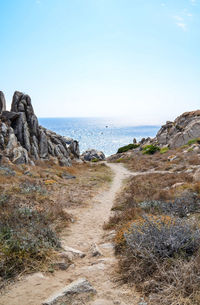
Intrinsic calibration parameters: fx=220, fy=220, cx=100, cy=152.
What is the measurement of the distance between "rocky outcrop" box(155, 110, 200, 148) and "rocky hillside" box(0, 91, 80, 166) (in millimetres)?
24750

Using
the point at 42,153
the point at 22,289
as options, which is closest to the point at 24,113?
the point at 42,153

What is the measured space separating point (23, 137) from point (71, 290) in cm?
2578

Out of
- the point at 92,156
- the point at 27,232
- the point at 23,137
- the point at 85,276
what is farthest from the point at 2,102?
the point at 92,156

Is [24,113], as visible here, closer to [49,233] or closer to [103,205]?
[103,205]

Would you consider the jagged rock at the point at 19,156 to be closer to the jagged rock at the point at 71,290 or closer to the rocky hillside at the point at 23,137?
the rocky hillside at the point at 23,137

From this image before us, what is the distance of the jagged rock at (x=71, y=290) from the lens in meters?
4.12

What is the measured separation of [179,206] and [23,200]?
7340 mm

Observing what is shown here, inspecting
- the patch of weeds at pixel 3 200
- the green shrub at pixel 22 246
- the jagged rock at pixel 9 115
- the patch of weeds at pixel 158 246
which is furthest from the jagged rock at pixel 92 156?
the patch of weeds at pixel 158 246

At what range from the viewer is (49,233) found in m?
6.81

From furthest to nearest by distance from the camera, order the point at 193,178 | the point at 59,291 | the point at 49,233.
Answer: the point at 193,178
the point at 49,233
the point at 59,291

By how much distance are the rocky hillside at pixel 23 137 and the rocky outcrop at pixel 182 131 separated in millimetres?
24750

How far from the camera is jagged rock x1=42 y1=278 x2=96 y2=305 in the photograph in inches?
162

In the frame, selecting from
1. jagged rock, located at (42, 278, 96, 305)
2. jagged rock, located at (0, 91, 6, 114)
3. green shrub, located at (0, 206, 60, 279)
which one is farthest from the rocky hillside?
jagged rock, located at (42, 278, 96, 305)

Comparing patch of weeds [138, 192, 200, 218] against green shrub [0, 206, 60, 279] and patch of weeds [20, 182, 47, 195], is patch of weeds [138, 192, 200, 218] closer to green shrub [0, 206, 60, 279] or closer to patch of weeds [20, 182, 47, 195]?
green shrub [0, 206, 60, 279]
